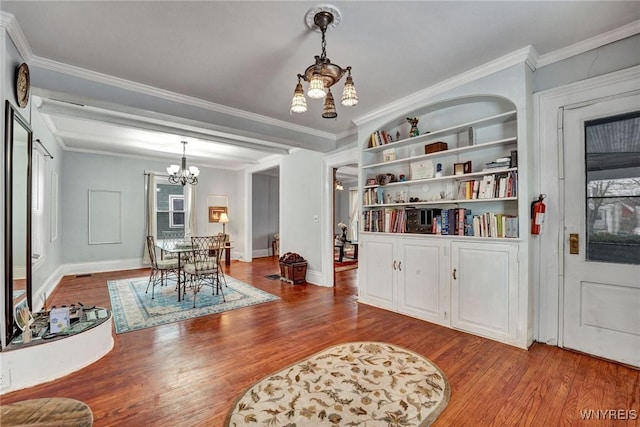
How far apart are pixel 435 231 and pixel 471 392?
1747 millimetres

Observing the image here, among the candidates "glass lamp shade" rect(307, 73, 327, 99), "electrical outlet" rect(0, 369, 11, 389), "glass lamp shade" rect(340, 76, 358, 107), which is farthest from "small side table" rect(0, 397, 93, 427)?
"glass lamp shade" rect(340, 76, 358, 107)

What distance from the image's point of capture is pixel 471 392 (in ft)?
6.86

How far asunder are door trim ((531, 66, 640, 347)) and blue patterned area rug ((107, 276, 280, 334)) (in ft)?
11.2

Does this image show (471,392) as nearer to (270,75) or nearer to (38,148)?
(270,75)

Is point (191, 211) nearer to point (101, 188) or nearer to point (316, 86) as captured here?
point (101, 188)

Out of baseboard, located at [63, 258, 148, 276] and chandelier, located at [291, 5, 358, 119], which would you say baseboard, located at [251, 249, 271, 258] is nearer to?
baseboard, located at [63, 258, 148, 276]

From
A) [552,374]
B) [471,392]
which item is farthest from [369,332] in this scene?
[552,374]

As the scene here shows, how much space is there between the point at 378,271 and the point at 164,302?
3202 millimetres

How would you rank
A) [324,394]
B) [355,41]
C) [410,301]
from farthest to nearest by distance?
1. [410,301]
2. [355,41]
3. [324,394]

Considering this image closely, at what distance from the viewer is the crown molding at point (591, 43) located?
235 cm

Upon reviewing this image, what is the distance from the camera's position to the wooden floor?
6.18 feet

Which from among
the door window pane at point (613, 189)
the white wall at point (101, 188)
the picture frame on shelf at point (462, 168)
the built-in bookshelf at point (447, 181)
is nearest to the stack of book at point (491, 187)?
the built-in bookshelf at point (447, 181)

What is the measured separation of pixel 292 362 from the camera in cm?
255

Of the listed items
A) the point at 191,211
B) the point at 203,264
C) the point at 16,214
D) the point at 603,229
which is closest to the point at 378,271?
the point at 603,229
